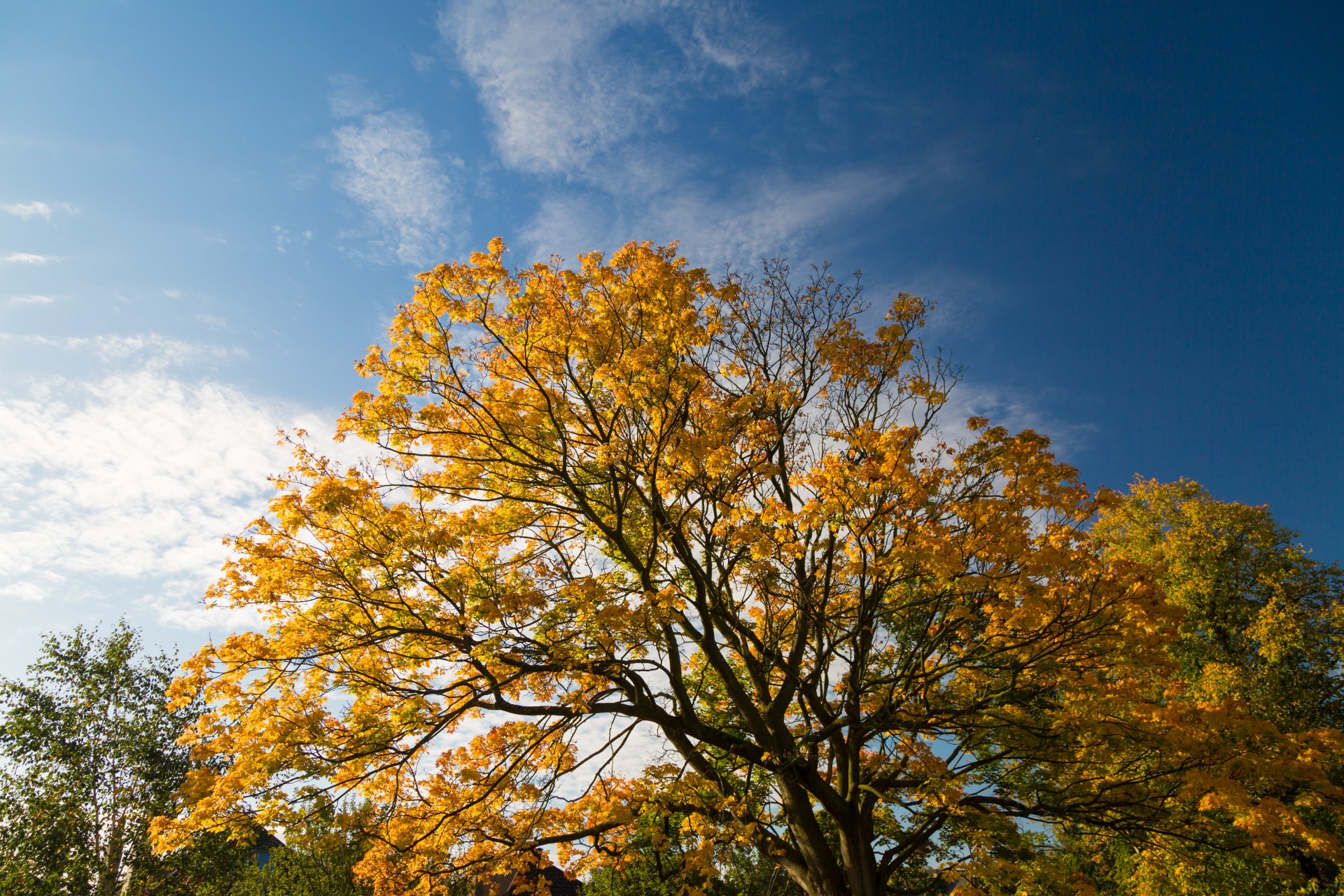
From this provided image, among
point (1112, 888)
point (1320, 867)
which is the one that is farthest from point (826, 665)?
point (1112, 888)

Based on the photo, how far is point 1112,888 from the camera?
20.0 metres

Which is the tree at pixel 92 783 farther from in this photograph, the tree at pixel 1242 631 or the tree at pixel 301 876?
the tree at pixel 1242 631

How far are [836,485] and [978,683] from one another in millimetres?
4695

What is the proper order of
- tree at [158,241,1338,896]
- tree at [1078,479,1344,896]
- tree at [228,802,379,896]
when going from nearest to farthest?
tree at [158,241,1338,896] → tree at [1078,479,1344,896] → tree at [228,802,379,896]

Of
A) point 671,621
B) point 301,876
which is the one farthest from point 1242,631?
point 301,876

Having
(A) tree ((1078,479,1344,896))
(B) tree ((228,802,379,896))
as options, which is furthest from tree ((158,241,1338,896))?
(B) tree ((228,802,379,896))

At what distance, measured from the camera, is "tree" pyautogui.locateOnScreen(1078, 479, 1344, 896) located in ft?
46.7

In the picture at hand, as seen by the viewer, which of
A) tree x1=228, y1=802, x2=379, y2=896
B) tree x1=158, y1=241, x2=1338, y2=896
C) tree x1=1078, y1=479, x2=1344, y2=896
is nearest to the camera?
tree x1=158, y1=241, x2=1338, y2=896

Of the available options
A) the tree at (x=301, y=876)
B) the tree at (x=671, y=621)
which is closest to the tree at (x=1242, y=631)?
the tree at (x=671, y=621)

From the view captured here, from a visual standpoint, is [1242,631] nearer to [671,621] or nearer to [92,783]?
[671,621]

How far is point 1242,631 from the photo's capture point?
17609mm

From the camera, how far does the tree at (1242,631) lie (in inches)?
560

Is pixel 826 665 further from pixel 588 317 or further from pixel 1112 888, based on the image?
pixel 1112 888

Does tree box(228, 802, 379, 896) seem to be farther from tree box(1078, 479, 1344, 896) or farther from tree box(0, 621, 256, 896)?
tree box(1078, 479, 1344, 896)
